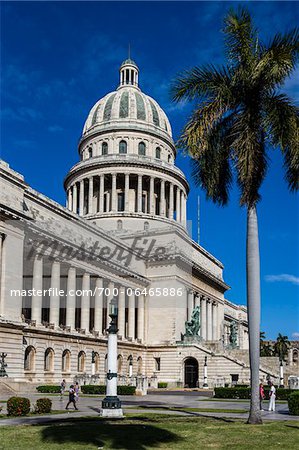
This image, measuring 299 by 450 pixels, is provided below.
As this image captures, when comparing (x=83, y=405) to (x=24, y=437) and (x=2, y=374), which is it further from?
(x=24, y=437)

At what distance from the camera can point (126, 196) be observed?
337ft

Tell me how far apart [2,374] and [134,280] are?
34936mm

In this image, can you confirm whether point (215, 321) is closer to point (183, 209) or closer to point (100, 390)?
point (183, 209)

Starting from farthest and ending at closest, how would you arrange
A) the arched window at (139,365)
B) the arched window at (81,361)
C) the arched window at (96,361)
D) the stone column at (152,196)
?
the stone column at (152,196), the arched window at (139,365), the arched window at (96,361), the arched window at (81,361)

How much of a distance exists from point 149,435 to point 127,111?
9360cm

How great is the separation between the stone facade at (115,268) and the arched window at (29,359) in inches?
5.3

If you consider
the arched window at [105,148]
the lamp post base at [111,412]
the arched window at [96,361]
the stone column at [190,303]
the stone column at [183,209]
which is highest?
the arched window at [105,148]

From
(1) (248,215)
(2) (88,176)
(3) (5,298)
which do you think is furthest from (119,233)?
(1) (248,215)

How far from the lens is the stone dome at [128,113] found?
11038 cm

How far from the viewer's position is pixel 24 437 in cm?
2158

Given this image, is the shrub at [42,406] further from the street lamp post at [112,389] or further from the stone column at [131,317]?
the stone column at [131,317]

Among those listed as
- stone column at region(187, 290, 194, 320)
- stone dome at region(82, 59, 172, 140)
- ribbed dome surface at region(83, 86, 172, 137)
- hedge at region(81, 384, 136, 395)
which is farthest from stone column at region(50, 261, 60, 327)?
ribbed dome surface at region(83, 86, 172, 137)

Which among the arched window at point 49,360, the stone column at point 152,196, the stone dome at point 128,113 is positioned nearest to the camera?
the arched window at point 49,360

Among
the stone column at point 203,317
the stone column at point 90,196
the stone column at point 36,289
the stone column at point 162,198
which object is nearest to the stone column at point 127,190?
the stone column at point 162,198
